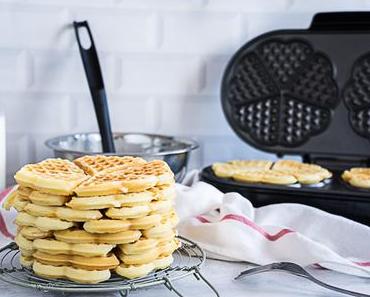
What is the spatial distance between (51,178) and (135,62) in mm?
546

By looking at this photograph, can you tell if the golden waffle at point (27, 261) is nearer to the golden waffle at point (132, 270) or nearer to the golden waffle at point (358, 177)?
the golden waffle at point (132, 270)

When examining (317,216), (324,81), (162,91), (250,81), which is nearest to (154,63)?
(162,91)

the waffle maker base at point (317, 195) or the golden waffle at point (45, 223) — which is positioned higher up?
the golden waffle at point (45, 223)

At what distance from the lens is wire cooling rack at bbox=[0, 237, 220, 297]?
21.5 inches

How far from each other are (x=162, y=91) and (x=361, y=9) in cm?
38

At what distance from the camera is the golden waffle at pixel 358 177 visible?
830 mm

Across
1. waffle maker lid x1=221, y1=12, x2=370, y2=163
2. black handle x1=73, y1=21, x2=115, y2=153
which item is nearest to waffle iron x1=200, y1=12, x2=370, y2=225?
waffle maker lid x1=221, y1=12, x2=370, y2=163

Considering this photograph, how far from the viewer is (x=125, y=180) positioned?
57 centimetres

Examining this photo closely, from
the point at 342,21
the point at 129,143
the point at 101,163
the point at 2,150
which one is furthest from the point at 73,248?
the point at 342,21

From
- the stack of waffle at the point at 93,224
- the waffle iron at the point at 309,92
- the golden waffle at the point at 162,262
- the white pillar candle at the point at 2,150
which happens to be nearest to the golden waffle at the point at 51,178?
the stack of waffle at the point at 93,224

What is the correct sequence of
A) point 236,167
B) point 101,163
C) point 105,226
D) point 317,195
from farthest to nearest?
point 236,167 → point 317,195 → point 101,163 → point 105,226

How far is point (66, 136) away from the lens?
1015 millimetres

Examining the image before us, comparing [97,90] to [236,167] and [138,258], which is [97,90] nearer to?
[236,167]

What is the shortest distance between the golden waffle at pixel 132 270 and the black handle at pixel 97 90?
0.41 meters
